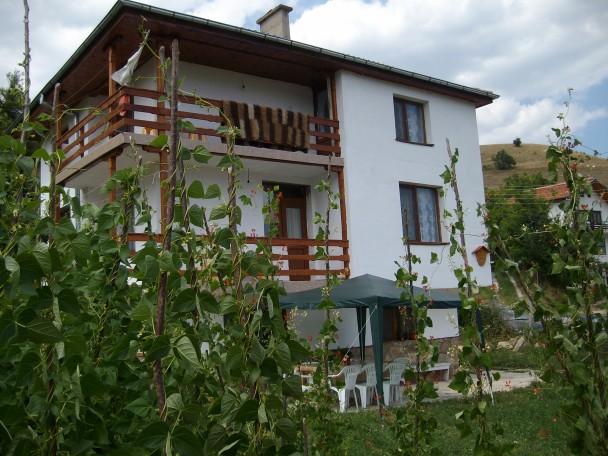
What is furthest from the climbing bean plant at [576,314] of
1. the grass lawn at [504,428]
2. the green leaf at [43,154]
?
the grass lawn at [504,428]

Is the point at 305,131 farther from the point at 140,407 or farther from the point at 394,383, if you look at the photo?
the point at 140,407

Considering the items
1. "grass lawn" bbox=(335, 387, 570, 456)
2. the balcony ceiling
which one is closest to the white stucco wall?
the balcony ceiling

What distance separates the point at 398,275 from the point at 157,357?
242 cm

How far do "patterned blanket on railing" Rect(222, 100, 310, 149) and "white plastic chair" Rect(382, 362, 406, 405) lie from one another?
5.75m

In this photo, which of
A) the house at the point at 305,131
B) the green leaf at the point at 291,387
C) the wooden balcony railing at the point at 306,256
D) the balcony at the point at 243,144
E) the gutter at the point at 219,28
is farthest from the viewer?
the house at the point at 305,131

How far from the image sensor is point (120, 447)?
85.0 inches

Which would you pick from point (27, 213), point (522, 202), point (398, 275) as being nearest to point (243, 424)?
point (27, 213)

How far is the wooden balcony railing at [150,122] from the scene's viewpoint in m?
12.3

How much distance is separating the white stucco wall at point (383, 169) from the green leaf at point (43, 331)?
43.3 feet

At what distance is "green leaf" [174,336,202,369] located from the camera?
1563 mm

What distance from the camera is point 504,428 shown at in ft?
25.1

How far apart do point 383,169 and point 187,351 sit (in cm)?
1456

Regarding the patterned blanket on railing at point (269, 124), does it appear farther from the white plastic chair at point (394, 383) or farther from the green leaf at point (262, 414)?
the green leaf at point (262, 414)

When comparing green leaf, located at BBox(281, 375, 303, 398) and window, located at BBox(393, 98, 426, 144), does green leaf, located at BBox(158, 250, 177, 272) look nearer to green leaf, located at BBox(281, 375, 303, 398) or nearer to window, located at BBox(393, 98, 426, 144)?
green leaf, located at BBox(281, 375, 303, 398)
